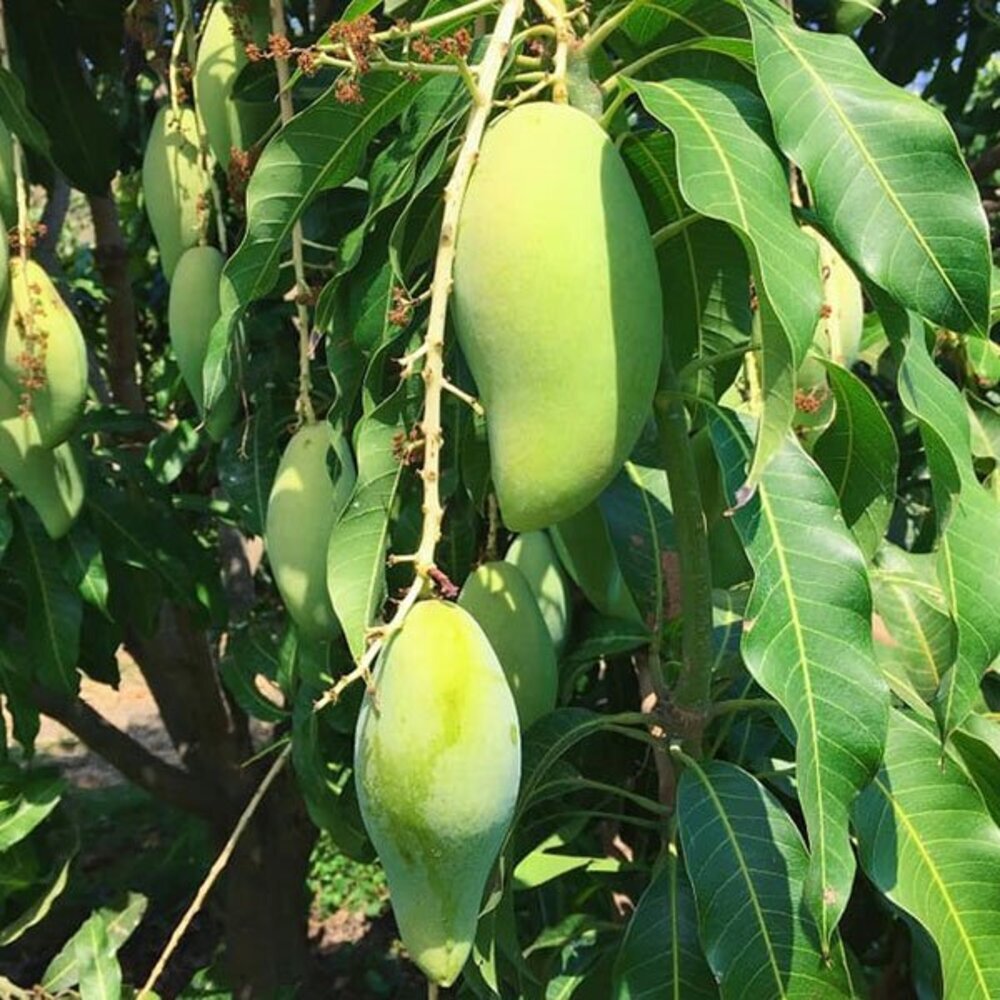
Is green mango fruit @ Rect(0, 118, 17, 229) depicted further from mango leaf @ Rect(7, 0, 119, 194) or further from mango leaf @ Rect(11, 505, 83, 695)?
mango leaf @ Rect(11, 505, 83, 695)

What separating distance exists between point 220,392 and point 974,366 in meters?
0.77

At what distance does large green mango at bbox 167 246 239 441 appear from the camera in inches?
42.1

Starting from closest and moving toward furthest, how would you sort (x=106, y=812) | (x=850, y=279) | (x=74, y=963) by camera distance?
(x=850, y=279) → (x=74, y=963) → (x=106, y=812)

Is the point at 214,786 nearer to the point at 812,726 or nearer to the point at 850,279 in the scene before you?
the point at 850,279

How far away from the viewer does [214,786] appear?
2.23m

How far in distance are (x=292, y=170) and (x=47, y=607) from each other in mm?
868

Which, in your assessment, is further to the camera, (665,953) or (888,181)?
(665,953)

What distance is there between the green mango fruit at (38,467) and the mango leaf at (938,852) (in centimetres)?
76

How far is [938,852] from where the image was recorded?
2.68 feet

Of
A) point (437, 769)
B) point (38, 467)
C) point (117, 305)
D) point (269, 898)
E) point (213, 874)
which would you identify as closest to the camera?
point (437, 769)

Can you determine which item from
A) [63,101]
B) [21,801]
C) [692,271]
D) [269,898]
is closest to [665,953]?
[692,271]

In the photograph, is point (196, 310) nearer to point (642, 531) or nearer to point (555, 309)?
point (642, 531)

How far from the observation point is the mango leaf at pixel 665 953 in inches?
35.1

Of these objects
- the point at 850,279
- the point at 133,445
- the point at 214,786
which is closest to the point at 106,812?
the point at 214,786
